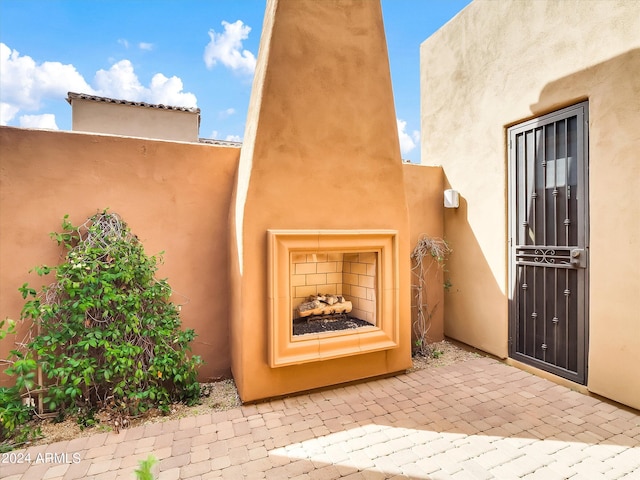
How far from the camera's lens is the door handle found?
3.73m

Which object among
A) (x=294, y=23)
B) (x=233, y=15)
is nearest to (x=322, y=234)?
(x=294, y=23)

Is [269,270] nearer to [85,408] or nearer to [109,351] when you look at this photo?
[109,351]

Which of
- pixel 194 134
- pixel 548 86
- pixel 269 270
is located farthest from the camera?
pixel 194 134

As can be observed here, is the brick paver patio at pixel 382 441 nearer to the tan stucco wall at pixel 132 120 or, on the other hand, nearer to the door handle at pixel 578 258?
the door handle at pixel 578 258

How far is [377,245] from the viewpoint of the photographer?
411 cm

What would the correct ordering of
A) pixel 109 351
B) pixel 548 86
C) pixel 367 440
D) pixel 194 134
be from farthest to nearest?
pixel 194 134, pixel 548 86, pixel 109 351, pixel 367 440

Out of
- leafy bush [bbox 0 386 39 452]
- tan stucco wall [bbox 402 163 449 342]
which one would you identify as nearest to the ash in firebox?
tan stucco wall [bbox 402 163 449 342]

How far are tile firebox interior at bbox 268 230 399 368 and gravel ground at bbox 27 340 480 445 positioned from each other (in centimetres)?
85

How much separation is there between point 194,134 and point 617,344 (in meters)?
10.3

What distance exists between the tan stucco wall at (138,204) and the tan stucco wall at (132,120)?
5.82 metres

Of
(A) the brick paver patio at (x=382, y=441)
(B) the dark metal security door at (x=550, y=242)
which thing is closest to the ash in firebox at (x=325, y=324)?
(A) the brick paver patio at (x=382, y=441)

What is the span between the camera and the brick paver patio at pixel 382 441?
8.41 ft

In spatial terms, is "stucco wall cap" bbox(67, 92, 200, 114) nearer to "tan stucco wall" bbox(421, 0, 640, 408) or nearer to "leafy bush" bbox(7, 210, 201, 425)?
"leafy bush" bbox(7, 210, 201, 425)

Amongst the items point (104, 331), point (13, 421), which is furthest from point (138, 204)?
point (13, 421)
